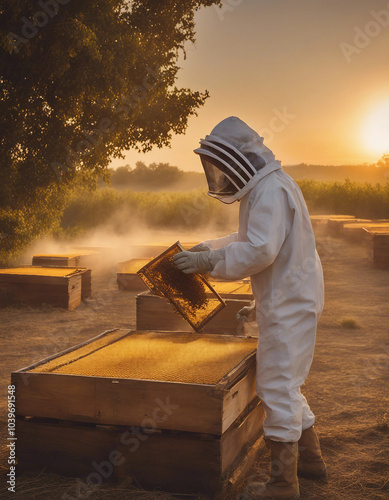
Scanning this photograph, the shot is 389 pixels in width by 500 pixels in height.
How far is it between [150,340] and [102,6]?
662cm

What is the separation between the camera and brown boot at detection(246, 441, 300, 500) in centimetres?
282

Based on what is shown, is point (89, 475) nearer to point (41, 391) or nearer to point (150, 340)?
point (41, 391)

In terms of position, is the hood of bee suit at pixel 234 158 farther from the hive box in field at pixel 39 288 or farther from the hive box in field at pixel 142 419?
the hive box in field at pixel 39 288

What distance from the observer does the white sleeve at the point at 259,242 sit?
2.79 meters

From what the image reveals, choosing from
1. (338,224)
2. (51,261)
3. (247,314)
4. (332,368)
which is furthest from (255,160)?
(338,224)

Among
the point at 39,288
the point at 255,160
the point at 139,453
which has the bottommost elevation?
the point at 139,453

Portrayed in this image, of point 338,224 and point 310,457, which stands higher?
point 338,224

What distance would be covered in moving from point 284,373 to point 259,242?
2.40 ft

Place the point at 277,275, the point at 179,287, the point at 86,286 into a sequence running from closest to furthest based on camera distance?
1. the point at 277,275
2. the point at 179,287
3. the point at 86,286

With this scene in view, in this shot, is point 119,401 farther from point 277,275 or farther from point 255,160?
point 255,160

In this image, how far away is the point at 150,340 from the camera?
12.3 feet

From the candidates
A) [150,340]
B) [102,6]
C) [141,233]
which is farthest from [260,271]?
[141,233]

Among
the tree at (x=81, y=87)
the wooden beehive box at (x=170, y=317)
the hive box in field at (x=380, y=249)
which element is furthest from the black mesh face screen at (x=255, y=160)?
the hive box in field at (x=380, y=249)

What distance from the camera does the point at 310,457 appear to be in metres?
3.16
